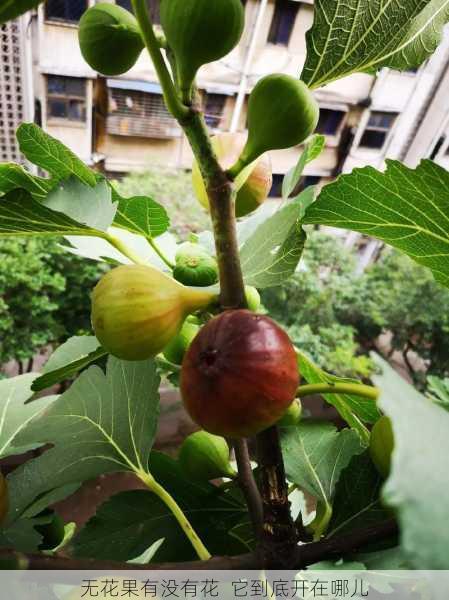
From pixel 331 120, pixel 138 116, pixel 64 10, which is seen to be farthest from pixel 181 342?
pixel 331 120

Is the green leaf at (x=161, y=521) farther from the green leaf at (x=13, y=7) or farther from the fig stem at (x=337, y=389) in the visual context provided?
the green leaf at (x=13, y=7)

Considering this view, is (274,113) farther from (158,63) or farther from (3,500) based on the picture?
(3,500)

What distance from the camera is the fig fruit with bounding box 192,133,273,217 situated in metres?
0.41

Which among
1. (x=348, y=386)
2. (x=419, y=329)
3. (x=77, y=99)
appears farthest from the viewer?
(x=77, y=99)

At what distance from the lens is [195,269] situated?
1.46 feet

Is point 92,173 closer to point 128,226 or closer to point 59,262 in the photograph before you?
point 128,226

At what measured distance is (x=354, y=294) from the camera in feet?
15.7

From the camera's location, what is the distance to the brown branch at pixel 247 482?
382 millimetres

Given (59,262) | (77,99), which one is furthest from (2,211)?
(77,99)

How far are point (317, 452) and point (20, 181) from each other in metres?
0.37

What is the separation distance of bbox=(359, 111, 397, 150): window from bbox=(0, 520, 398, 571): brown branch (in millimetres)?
7162

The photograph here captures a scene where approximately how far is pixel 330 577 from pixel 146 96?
6040 mm

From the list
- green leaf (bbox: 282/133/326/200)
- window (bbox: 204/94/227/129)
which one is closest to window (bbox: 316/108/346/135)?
window (bbox: 204/94/227/129)

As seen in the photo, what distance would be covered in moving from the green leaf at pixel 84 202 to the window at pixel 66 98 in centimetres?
562
